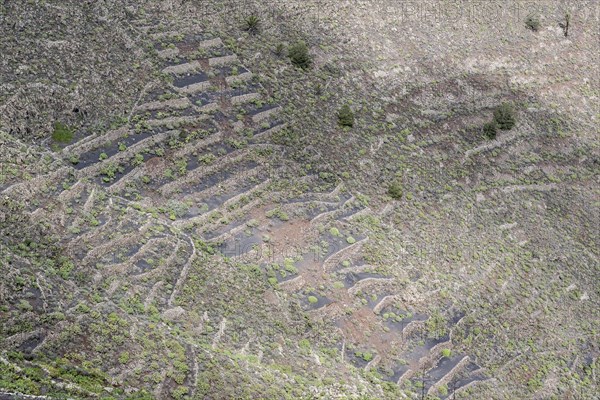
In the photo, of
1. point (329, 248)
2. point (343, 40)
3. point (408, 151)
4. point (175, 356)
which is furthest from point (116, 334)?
point (343, 40)

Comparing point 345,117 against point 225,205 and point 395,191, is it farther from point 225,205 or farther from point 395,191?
point 225,205

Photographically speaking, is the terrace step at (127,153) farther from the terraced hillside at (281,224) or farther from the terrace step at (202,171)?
the terrace step at (202,171)

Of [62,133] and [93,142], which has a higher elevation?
[62,133]

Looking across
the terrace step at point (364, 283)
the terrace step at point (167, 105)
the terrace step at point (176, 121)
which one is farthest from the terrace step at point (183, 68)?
the terrace step at point (364, 283)

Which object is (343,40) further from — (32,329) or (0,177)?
(32,329)

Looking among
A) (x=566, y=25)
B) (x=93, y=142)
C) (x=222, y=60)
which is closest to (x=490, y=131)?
(x=566, y=25)

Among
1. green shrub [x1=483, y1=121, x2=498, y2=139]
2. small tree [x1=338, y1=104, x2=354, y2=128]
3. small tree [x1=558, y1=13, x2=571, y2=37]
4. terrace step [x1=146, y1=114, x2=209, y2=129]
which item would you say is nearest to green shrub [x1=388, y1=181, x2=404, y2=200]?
small tree [x1=338, y1=104, x2=354, y2=128]

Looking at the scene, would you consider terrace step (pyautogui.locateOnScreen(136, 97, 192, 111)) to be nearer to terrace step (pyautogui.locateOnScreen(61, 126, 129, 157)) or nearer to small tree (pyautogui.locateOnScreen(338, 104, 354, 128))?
terrace step (pyautogui.locateOnScreen(61, 126, 129, 157))
